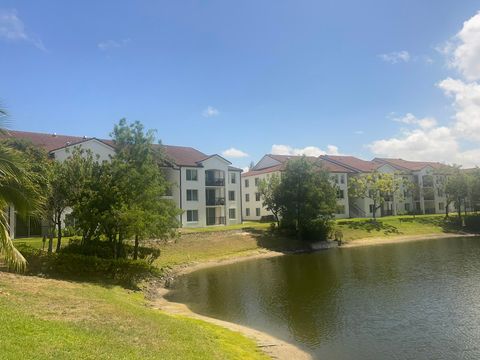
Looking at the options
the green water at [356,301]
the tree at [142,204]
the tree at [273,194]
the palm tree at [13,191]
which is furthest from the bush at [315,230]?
the palm tree at [13,191]

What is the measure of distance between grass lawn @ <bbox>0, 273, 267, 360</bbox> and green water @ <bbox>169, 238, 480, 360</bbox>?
4286mm

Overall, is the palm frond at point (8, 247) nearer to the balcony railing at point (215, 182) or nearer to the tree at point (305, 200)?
the tree at point (305, 200)

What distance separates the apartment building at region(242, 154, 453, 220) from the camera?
7106 cm

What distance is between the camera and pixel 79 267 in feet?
90.7

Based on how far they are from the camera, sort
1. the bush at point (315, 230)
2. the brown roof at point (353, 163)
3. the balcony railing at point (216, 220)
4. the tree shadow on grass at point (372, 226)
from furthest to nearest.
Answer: the brown roof at point (353, 163), the tree shadow on grass at point (372, 226), the balcony railing at point (216, 220), the bush at point (315, 230)

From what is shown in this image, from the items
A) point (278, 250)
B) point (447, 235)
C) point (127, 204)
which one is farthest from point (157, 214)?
point (447, 235)

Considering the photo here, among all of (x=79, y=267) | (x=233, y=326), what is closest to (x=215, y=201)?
(x=79, y=267)

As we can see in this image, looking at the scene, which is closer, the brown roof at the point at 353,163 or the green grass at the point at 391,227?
the green grass at the point at 391,227

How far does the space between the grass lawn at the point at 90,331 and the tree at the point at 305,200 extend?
34273mm

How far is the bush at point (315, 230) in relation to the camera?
173 ft

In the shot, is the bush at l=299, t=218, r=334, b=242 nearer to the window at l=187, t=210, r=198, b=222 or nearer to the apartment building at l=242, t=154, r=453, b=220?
the apartment building at l=242, t=154, r=453, b=220

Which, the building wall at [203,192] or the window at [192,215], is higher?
the building wall at [203,192]

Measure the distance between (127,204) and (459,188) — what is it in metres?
61.0

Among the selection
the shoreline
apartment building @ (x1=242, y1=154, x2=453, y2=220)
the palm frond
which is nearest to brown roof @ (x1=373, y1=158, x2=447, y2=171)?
apartment building @ (x1=242, y1=154, x2=453, y2=220)
